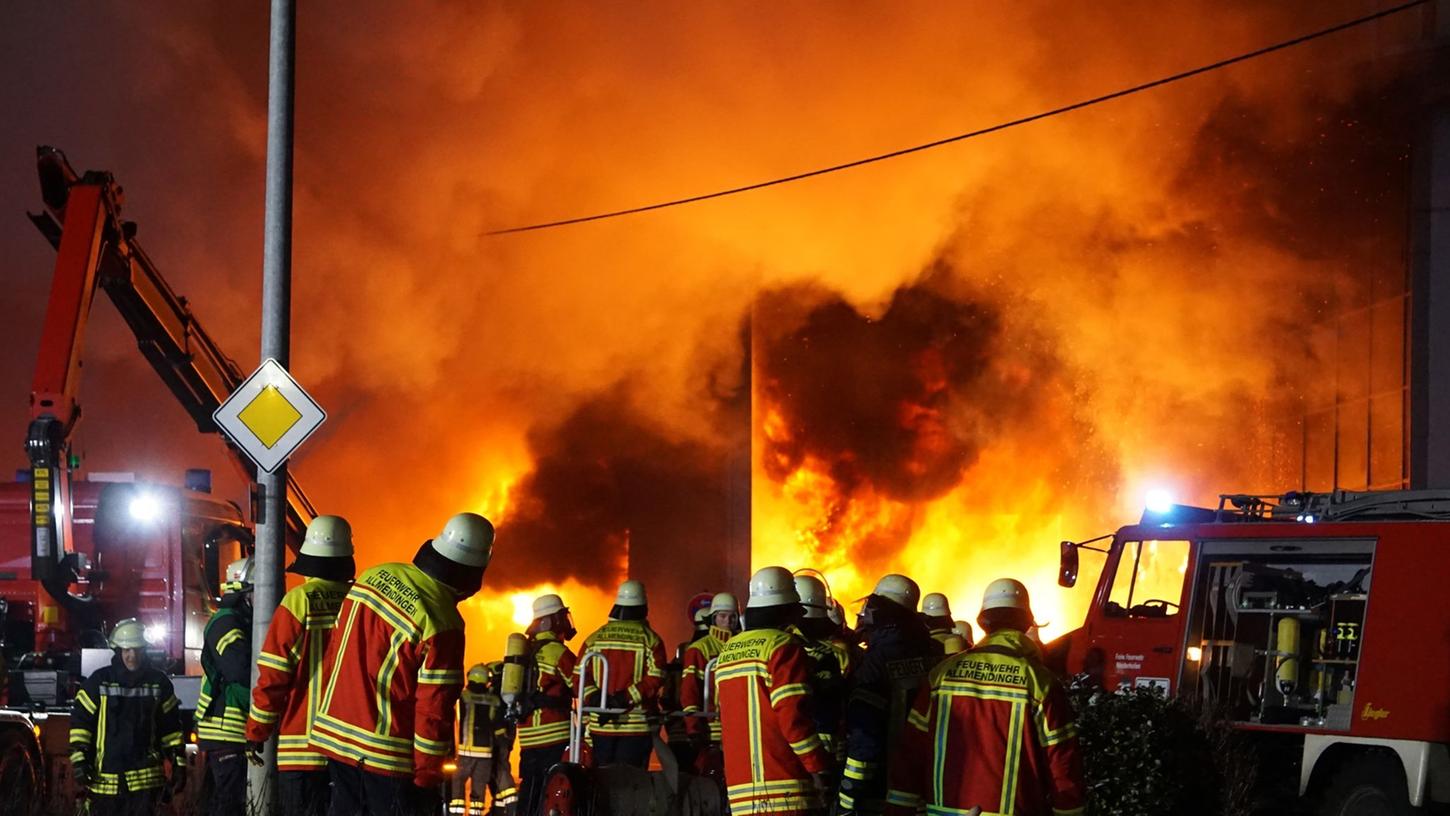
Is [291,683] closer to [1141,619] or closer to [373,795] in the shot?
[373,795]

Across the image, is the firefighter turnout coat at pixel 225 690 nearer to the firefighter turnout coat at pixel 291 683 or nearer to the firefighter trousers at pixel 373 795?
the firefighter turnout coat at pixel 291 683

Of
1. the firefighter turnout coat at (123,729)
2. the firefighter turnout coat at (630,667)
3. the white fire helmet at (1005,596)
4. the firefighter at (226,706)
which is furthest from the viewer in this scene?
the firefighter turnout coat at (630,667)

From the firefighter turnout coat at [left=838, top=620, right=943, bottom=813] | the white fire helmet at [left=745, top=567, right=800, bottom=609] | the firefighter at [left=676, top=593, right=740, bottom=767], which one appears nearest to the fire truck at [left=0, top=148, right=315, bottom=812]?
the firefighter at [left=676, top=593, right=740, bottom=767]

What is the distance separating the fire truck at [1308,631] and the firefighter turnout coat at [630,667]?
288 centimetres

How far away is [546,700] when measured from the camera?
11.5 m

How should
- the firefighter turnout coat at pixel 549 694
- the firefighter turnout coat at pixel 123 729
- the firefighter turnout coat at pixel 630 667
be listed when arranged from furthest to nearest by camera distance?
the firefighter turnout coat at pixel 549 694 < the firefighter turnout coat at pixel 630 667 < the firefighter turnout coat at pixel 123 729

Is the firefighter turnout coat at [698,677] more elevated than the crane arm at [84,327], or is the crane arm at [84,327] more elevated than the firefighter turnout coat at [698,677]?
the crane arm at [84,327]

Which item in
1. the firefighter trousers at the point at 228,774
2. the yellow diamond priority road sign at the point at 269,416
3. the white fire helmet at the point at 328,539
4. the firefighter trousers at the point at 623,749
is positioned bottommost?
the firefighter trousers at the point at 623,749

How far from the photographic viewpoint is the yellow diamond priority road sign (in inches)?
325

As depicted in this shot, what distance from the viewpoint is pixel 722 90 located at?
21.1 meters

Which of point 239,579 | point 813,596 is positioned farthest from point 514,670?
point 239,579

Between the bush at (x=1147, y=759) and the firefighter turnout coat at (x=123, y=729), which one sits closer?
the bush at (x=1147, y=759)

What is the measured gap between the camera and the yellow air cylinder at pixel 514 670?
1111cm

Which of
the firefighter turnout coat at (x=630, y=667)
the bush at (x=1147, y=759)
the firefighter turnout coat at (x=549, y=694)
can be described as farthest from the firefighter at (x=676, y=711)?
the bush at (x=1147, y=759)
